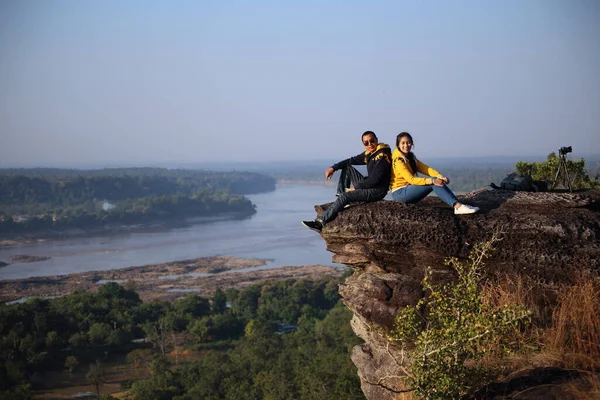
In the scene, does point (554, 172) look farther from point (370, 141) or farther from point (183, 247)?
point (183, 247)

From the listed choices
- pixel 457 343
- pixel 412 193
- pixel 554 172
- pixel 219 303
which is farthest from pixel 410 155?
pixel 219 303

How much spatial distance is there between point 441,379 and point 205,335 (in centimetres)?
2534

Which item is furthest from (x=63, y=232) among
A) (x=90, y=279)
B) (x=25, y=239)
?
(x=90, y=279)

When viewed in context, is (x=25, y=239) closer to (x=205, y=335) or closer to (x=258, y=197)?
(x=205, y=335)

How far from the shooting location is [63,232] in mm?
61969

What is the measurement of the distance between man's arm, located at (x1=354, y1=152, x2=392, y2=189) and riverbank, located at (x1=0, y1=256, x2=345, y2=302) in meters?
29.9

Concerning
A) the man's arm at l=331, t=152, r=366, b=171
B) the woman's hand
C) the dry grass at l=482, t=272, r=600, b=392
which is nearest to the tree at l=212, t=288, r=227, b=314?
the man's arm at l=331, t=152, r=366, b=171

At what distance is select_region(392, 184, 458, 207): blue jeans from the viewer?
5492 mm

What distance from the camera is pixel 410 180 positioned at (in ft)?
18.2

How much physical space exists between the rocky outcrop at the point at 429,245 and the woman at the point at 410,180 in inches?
5.7

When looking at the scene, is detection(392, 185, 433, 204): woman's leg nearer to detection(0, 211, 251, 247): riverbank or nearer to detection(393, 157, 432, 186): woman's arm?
detection(393, 157, 432, 186): woman's arm

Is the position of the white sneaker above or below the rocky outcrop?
above

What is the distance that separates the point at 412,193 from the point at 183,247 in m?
48.5

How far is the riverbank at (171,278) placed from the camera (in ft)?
117
